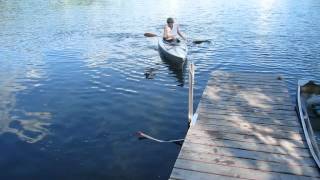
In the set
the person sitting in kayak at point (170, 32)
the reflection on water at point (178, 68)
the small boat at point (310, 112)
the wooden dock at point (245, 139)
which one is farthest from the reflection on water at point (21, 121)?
the person sitting in kayak at point (170, 32)

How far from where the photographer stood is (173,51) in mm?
24656

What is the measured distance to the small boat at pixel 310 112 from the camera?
11.1 meters

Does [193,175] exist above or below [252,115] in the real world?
above

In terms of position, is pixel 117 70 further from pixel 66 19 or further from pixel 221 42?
pixel 66 19

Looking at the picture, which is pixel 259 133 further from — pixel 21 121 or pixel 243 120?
pixel 21 121

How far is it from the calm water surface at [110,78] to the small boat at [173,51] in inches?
25.3

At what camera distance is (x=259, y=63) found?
25500 mm

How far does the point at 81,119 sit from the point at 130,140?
3.03m

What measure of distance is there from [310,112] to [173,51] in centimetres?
1140

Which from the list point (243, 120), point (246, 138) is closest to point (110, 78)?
point (243, 120)

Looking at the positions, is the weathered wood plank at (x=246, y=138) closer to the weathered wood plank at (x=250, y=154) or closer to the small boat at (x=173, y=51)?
the weathered wood plank at (x=250, y=154)

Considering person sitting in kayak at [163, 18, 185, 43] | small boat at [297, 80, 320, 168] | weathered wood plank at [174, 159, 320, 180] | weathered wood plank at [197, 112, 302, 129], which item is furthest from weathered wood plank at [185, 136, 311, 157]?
person sitting in kayak at [163, 18, 185, 43]

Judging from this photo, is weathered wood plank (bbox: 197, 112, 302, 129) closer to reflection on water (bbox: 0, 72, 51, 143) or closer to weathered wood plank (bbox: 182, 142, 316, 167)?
weathered wood plank (bbox: 182, 142, 316, 167)

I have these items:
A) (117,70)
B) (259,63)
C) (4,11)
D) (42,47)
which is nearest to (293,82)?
(259,63)
